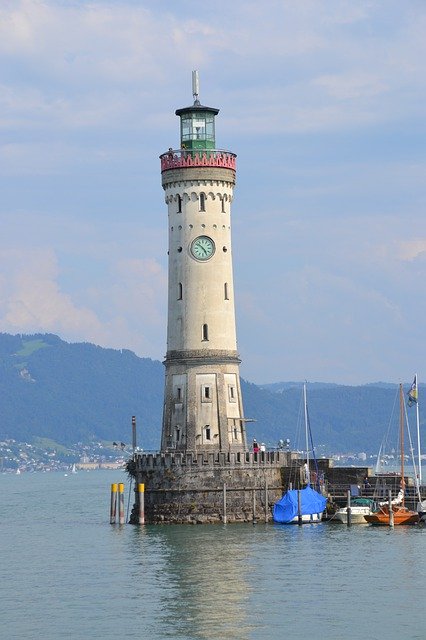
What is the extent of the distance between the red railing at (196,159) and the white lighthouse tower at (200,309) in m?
0.07

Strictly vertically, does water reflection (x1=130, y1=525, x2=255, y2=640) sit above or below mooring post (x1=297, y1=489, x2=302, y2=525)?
below

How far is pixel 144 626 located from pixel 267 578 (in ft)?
42.2

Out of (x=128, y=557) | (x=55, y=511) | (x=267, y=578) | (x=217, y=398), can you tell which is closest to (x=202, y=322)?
(x=217, y=398)

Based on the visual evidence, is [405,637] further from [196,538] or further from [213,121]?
[213,121]

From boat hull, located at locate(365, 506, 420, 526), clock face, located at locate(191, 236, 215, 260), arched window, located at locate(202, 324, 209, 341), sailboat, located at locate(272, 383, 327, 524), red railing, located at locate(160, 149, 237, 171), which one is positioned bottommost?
boat hull, located at locate(365, 506, 420, 526)

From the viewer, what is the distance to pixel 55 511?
15225cm

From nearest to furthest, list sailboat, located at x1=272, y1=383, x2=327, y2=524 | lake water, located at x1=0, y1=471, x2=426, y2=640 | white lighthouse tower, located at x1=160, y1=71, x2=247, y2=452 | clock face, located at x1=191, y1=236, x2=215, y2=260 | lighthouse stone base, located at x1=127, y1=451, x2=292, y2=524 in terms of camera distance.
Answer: lake water, located at x1=0, y1=471, x2=426, y2=640 < lighthouse stone base, located at x1=127, y1=451, x2=292, y2=524 < sailboat, located at x1=272, y1=383, x2=327, y2=524 < white lighthouse tower, located at x1=160, y1=71, x2=247, y2=452 < clock face, located at x1=191, y1=236, x2=215, y2=260

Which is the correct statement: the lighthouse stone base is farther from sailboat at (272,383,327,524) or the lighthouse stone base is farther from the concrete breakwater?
sailboat at (272,383,327,524)

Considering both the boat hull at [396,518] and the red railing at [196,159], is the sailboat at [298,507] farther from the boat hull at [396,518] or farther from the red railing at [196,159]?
the red railing at [196,159]

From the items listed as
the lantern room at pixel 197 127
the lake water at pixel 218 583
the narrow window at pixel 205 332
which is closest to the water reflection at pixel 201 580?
the lake water at pixel 218 583

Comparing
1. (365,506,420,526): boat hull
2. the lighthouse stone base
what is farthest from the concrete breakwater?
(365,506,420,526): boat hull

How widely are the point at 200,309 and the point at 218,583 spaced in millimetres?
31155

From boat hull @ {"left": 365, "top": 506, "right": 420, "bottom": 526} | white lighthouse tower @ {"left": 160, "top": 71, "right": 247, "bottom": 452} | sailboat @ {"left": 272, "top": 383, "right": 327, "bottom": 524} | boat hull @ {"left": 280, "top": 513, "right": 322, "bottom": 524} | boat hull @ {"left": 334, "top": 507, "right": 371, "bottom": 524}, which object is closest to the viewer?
sailboat @ {"left": 272, "top": 383, "right": 327, "bottom": 524}

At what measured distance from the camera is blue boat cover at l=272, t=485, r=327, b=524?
95562 millimetres
